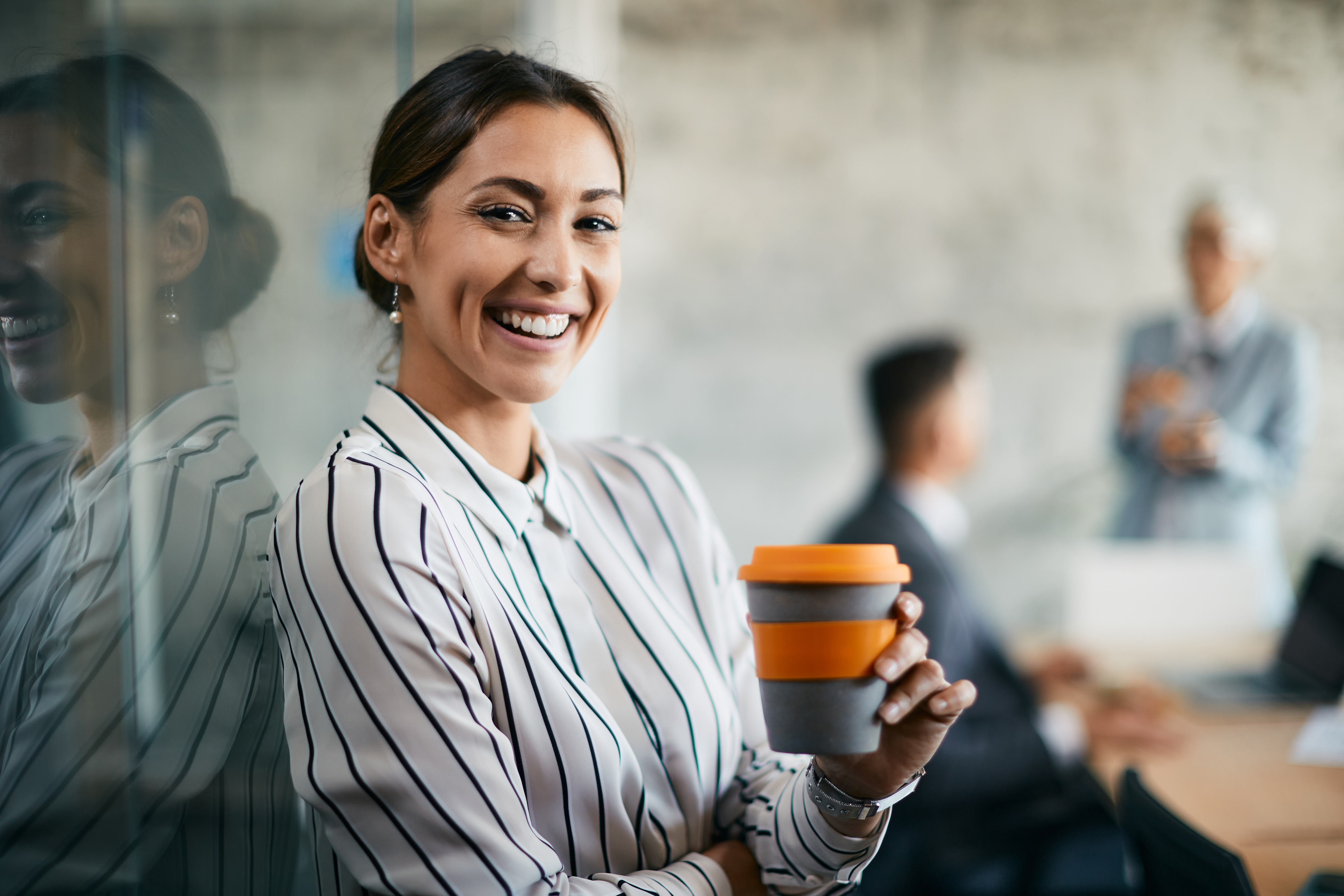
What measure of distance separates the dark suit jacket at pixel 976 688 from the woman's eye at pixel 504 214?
1.05 m

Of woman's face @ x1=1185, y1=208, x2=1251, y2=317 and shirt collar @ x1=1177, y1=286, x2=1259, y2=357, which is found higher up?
woman's face @ x1=1185, y1=208, x2=1251, y2=317

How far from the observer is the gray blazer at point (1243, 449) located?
337 centimetres

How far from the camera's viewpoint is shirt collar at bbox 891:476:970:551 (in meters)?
2.21

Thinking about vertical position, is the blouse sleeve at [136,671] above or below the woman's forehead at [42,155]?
below

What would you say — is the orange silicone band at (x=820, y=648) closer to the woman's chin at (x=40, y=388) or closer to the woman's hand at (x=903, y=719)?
the woman's hand at (x=903, y=719)

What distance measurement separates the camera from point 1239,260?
3492 mm

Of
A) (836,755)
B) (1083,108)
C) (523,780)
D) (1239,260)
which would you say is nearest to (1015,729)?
(836,755)

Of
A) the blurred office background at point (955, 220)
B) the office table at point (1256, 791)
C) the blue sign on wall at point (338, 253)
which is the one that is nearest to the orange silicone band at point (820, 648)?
the office table at point (1256, 791)

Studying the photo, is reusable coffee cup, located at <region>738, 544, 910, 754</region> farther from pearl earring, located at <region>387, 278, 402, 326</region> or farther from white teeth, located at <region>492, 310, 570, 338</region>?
pearl earring, located at <region>387, 278, 402, 326</region>

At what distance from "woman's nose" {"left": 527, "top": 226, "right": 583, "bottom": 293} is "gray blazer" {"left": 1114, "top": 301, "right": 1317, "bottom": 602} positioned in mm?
3079

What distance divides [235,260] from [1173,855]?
4.44 ft

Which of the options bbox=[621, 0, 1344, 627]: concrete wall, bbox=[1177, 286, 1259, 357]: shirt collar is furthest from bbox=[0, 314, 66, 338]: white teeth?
bbox=[1177, 286, 1259, 357]: shirt collar

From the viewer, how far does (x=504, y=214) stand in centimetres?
91

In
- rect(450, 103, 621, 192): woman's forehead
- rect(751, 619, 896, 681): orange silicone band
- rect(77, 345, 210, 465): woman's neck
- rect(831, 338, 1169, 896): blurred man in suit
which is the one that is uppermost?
rect(450, 103, 621, 192): woman's forehead
